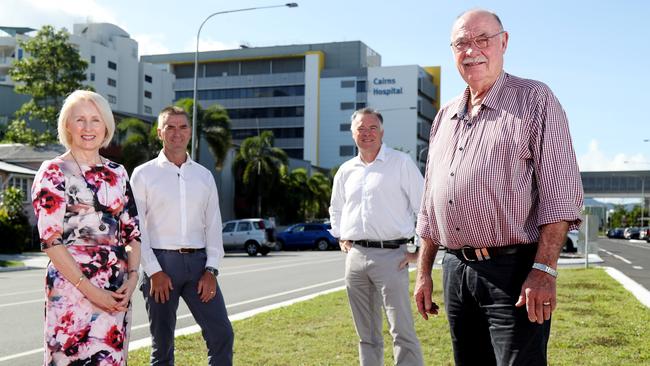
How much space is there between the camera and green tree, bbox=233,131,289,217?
174ft

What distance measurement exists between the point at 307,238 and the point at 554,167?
128 ft

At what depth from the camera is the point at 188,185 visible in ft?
16.7

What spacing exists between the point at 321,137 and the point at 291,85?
28.8ft

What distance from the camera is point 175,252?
500cm

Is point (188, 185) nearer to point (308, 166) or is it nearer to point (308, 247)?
point (308, 247)

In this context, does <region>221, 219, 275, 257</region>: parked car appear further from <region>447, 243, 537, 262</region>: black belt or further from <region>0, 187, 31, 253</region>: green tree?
<region>447, 243, 537, 262</region>: black belt

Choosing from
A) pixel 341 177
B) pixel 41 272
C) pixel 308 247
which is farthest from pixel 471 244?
pixel 308 247

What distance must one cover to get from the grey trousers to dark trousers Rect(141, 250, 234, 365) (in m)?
1.22

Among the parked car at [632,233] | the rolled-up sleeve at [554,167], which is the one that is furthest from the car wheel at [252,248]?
the parked car at [632,233]

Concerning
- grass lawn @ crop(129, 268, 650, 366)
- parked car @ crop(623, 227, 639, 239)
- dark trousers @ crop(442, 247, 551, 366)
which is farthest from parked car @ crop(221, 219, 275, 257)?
parked car @ crop(623, 227, 639, 239)

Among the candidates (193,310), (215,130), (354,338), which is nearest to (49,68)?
(215,130)

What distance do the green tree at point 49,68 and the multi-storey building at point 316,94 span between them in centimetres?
5784

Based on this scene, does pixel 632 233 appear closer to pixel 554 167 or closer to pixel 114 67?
pixel 114 67

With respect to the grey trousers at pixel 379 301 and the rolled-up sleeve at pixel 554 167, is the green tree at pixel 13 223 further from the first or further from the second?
the rolled-up sleeve at pixel 554 167
